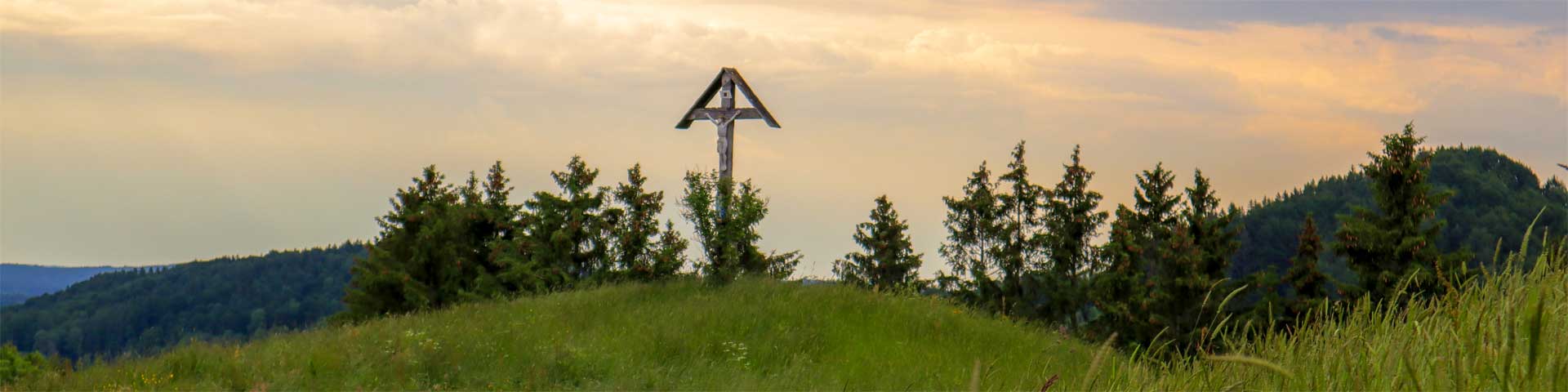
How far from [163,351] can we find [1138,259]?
82.4ft

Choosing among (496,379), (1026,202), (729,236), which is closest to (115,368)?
(496,379)

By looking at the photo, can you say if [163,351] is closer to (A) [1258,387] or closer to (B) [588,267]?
(B) [588,267]

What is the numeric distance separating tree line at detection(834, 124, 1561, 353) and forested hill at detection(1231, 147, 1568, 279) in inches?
1798

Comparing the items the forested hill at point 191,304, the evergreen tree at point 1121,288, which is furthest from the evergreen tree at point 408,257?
the forested hill at point 191,304

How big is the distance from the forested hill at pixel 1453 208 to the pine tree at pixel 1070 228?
45.9 metres

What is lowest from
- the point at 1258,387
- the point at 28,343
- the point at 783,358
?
the point at 28,343

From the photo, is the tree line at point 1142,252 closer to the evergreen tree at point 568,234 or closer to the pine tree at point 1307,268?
the pine tree at point 1307,268

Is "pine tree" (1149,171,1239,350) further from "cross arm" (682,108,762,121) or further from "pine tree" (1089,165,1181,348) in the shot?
"cross arm" (682,108,762,121)

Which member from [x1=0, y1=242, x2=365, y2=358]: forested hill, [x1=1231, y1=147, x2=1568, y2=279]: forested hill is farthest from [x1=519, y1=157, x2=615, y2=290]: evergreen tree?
[x1=0, y1=242, x2=365, y2=358]: forested hill

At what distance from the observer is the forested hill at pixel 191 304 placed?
122375 mm

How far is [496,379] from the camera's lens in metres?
12.1

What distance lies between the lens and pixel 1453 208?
84312mm

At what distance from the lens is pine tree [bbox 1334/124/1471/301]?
26578mm

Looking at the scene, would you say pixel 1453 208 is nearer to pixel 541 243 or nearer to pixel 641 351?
pixel 541 243
